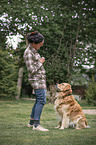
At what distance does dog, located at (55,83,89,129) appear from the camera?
15.1 feet

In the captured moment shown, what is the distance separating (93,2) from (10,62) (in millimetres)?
8392

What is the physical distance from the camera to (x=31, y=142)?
115 inches

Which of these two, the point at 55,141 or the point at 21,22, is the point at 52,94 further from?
the point at 55,141

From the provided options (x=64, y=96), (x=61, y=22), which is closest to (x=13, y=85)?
(x=61, y=22)

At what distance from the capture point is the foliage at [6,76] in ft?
54.5

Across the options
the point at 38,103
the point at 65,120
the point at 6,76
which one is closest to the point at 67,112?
the point at 65,120

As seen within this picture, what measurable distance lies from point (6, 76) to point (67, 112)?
12.7m

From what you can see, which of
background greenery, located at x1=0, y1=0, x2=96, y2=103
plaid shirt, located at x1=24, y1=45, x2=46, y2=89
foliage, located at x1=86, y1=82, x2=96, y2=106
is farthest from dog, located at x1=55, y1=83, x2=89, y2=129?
background greenery, located at x1=0, y1=0, x2=96, y2=103

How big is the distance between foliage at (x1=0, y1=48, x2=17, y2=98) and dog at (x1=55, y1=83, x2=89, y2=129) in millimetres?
12287

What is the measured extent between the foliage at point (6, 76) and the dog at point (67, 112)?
40.3 feet

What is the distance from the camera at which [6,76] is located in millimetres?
16750

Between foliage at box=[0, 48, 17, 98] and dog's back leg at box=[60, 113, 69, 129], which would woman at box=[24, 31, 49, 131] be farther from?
foliage at box=[0, 48, 17, 98]

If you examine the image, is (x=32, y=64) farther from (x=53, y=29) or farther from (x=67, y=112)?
(x=53, y=29)

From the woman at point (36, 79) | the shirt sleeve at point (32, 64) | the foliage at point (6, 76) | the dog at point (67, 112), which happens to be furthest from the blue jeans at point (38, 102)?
the foliage at point (6, 76)
